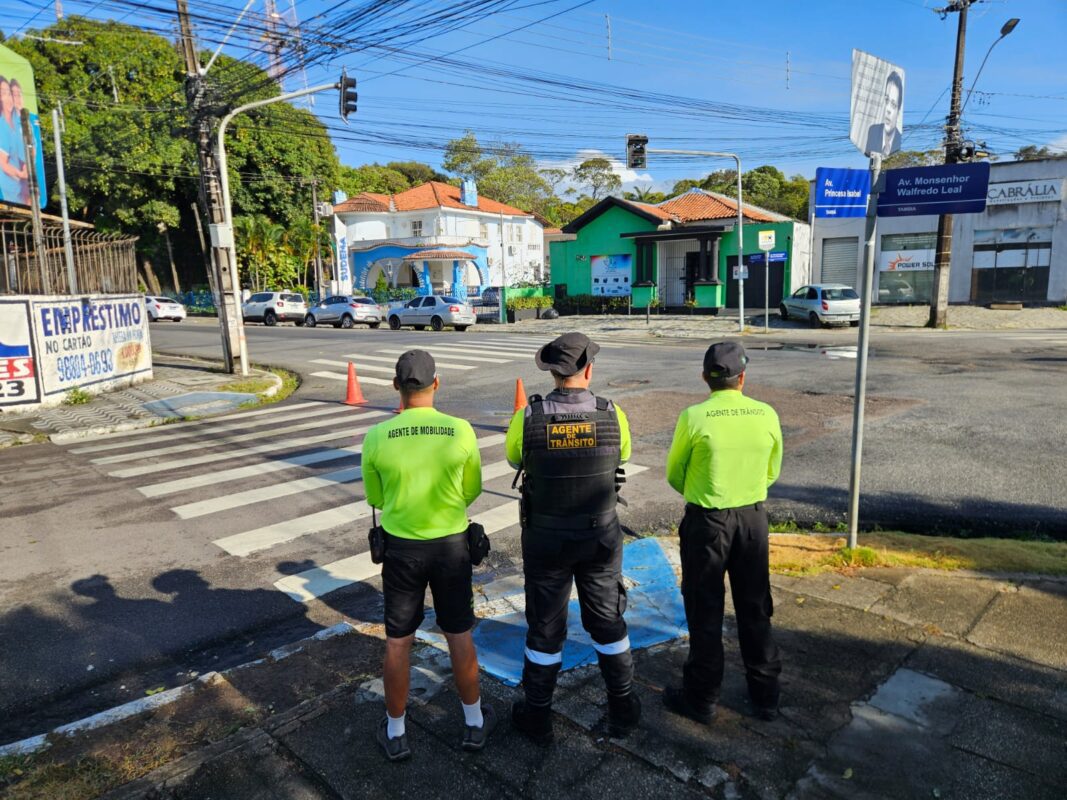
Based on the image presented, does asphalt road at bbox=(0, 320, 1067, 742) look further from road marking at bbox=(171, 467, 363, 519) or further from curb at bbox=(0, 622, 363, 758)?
curb at bbox=(0, 622, 363, 758)

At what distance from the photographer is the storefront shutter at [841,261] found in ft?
109

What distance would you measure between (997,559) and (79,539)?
731cm

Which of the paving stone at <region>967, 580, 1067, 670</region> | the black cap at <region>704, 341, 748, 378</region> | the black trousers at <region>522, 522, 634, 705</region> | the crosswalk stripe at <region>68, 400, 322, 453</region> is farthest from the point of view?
the crosswalk stripe at <region>68, 400, 322, 453</region>

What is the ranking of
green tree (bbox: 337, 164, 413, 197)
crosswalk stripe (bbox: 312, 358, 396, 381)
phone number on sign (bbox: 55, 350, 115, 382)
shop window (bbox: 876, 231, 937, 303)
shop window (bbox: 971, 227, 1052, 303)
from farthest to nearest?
green tree (bbox: 337, 164, 413, 197)
shop window (bbox: 876, 231, 937, 303)
shop window (bbox: 971, 227, 1052, 303)
crosswalk stripe (bbox: 312, 358, 396, 381)
phone number on sign (bbox: 55, 350, 115, 382)

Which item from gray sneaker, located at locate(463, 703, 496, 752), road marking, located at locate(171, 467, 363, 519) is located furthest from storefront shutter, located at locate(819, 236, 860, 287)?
gray sneaker, located at locate(463, 703, 496, 752)

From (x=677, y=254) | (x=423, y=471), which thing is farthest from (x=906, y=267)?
(x=423, y=471)

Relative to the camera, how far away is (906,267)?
3152cm

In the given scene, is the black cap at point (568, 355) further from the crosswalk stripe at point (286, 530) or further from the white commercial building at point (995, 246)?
the white commercial building at point (995, 246)

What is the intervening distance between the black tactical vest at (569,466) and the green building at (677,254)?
100 ft

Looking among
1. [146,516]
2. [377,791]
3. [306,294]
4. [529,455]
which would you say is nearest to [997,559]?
[529,455]

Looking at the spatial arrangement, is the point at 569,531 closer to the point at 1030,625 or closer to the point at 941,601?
the point at 941,601

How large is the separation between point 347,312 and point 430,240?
50.9 feet

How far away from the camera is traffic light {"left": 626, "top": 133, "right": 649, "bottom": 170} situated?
2312 centimetres

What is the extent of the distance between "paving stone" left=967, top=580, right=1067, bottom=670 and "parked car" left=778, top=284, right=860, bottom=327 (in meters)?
22.9
